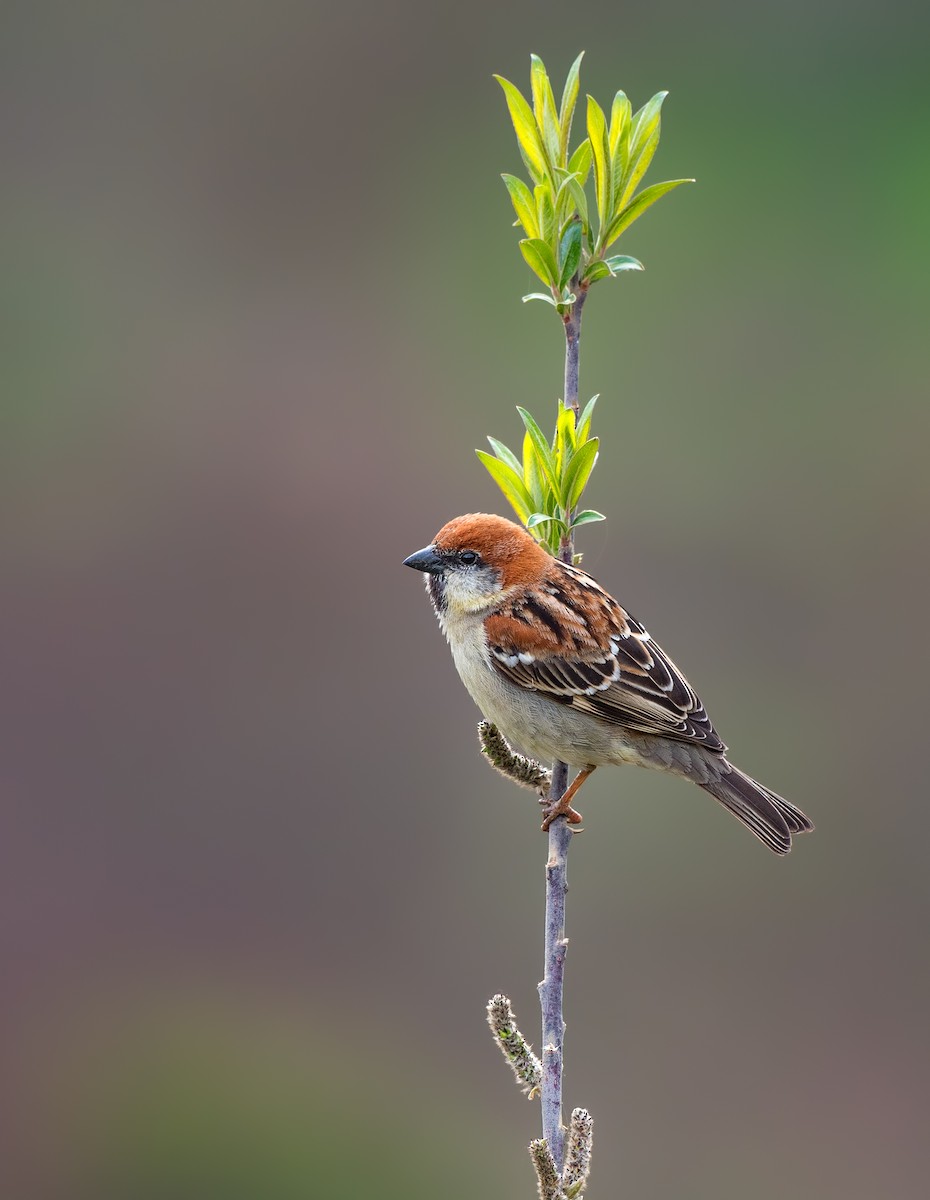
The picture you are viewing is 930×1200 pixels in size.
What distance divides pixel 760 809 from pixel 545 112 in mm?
1683

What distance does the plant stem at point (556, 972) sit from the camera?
1.72 m

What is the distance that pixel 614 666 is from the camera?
9.31 feet

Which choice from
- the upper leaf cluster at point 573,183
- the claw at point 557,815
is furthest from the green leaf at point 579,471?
the claw at point 557,815

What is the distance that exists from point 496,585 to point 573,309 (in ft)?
3.11

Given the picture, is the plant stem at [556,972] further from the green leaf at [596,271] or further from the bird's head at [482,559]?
the bird's head at [482,559]

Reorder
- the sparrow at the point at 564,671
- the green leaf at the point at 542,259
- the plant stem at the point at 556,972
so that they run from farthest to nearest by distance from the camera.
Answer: the sparrow at the point at 564,671
the green leaf at the point at 542,259
the plant stem at the point at 556,972

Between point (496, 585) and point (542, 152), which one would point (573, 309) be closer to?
point (542, 152)

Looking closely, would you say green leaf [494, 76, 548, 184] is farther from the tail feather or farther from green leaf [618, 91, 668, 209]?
the tail feather

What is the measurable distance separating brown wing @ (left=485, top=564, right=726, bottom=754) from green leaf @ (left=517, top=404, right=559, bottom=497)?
0.75 meters

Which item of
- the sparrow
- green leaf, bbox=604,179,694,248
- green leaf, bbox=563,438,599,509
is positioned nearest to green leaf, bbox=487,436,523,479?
green leaf, bbox=563,438,599,509

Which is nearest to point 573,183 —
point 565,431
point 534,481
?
point 565,431

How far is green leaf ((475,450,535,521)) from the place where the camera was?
2.07 metres

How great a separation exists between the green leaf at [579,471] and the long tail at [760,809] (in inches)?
43.5

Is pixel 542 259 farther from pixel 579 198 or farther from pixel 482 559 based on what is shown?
pixel 482 559
